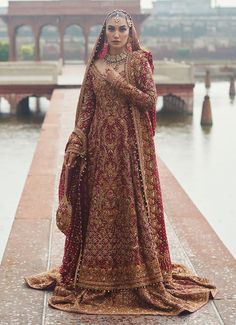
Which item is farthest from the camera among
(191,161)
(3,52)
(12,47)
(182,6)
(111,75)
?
(182,6)

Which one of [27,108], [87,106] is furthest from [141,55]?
[27,108]

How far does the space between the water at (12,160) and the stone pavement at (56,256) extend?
2.84ft

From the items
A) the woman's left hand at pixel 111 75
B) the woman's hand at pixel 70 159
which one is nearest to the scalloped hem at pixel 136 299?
the woman's hand at pixel 70 159

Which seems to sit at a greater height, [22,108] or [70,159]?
[70,159]

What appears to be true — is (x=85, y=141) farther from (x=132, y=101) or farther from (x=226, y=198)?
(x=226, y=198)

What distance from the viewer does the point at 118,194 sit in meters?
3.12

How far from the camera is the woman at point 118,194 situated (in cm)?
309

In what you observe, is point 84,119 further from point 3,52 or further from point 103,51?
point 3,52

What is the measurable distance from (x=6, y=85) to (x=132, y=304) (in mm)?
13840

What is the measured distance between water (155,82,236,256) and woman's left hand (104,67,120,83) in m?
3.30

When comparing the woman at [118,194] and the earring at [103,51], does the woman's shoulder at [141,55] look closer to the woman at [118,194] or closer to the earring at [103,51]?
the woman at [118,194]

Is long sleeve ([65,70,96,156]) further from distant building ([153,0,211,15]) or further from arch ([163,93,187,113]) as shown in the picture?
distant building ([153,0,211,15])

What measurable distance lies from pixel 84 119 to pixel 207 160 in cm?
760

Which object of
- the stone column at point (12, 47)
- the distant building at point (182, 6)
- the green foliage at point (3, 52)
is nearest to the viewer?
the stone column at point (12, 47)
